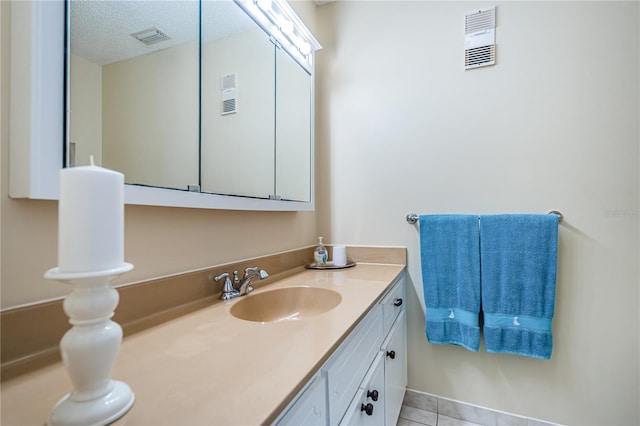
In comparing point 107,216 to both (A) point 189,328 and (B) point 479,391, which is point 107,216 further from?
(B) point 479,391

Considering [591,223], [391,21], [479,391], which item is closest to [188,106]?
[391,21]

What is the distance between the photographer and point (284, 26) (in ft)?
4.76

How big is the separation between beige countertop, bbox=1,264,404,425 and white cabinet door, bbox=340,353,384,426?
0.24 m

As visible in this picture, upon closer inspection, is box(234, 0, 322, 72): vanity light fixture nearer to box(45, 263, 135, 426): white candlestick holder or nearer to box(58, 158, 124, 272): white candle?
box(58, 158, 124, 272): white candle

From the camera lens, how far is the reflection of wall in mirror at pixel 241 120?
3.33 ft

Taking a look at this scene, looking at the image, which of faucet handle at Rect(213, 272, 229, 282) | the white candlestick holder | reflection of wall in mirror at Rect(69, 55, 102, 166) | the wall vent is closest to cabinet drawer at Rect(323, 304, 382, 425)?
the white candlestick holder

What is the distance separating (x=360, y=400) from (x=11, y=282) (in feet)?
2.94

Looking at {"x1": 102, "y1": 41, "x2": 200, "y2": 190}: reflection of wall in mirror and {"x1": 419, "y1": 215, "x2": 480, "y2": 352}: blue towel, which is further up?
{"x1": 102, "y1": 41, "x2": 200, "y2": 190}: reflection of wall in mirror

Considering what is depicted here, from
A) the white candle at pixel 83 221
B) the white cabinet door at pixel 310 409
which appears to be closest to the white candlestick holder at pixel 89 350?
the white candle at pixel 83 221

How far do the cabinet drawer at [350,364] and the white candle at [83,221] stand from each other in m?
0.50

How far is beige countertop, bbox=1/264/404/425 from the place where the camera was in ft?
1.42

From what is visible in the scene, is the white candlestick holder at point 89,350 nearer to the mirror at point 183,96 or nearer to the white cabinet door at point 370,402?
the mirror at point 183,96

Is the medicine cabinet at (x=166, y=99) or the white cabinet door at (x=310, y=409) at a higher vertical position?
the medicine cabinet at (x=166, y=99)

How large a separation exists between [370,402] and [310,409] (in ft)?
1.60
